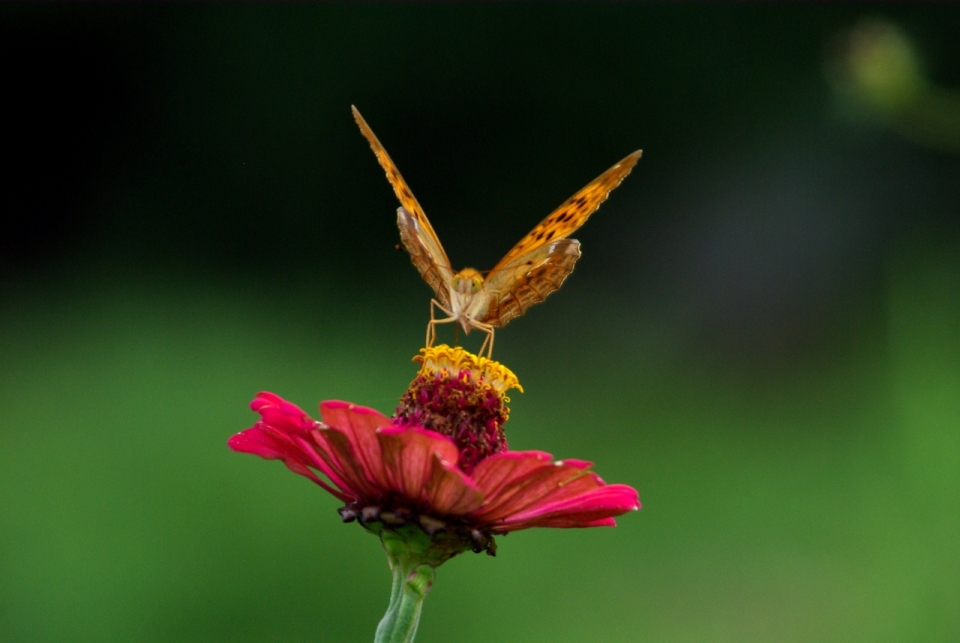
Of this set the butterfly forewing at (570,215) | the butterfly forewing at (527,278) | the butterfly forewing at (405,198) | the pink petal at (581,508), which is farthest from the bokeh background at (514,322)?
the pink petal at (581,508)

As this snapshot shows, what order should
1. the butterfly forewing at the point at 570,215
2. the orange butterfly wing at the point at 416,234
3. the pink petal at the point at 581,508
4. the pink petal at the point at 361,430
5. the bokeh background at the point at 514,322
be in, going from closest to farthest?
the pink petal at the point at 361,430, the pink petal at the point at 581,508, the orange butterfly wing at the point at 416,234, the butterfly forewing at the point at 570,215, the bokeh background at the point at 514,322

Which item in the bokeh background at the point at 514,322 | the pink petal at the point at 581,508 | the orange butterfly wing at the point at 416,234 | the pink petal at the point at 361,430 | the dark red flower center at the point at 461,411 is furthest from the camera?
the bokeh background at the point at 514,322

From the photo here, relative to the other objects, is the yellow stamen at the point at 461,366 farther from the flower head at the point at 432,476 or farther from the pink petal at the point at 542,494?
the pink petal at the point at 542,494

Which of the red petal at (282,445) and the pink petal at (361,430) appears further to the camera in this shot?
the red petal at (282,445)

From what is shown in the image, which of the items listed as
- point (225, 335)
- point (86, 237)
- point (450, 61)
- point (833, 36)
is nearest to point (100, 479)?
point (225, 335)

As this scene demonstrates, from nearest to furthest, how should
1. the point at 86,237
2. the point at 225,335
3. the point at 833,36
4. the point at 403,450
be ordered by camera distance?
the point at 403,450, the point at 225,335, the point at 86,237, the point at 833,36

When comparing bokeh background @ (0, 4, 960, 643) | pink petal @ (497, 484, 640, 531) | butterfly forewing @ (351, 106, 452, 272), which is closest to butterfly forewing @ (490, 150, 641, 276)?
butterfly forewing @ (351, 106, 452, 272)

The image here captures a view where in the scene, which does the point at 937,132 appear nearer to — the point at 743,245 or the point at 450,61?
the point at 743,245
